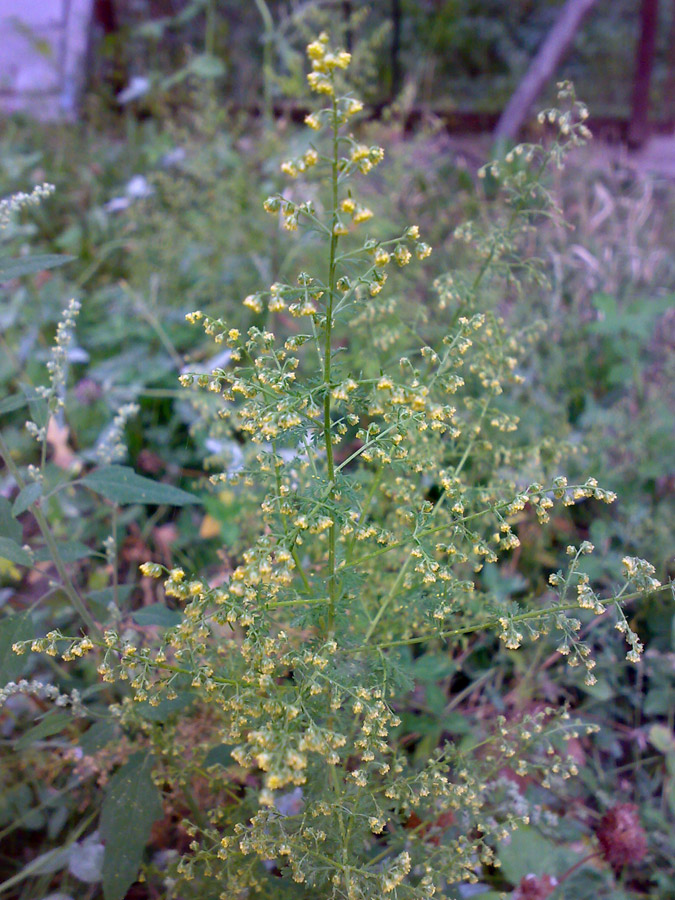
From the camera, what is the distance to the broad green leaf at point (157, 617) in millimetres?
1260

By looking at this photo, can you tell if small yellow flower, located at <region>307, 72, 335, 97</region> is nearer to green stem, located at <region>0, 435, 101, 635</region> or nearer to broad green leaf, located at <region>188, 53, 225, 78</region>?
green stem, located at <region>0, 435, 101, 635</region>

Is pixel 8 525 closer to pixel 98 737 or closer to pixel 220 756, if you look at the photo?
pixel 98 737

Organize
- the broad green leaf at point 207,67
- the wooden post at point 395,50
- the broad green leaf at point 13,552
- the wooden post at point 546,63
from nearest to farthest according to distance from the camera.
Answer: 1. the broad green leaf at point 13,552
2. the broad green leaf at point 207,67
3. the wooden post at point 546,63
4. the wooden post at point 395,50

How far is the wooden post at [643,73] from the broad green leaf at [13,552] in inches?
186

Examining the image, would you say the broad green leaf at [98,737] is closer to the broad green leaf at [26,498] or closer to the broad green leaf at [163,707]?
the broad green leaf at [163,707]

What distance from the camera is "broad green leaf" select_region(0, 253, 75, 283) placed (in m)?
1.20

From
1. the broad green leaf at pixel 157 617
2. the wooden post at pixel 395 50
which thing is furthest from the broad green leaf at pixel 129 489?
the wooden post at pixel 395 50

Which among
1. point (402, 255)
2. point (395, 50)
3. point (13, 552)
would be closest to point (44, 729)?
point (13, 552)

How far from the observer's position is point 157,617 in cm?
127

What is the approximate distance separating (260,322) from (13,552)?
5.70 feet

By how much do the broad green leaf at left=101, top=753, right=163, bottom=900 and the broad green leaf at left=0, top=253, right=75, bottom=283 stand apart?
933 millimetres

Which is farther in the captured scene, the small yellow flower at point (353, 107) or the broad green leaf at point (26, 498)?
the broad green leaf at point (26, 498)

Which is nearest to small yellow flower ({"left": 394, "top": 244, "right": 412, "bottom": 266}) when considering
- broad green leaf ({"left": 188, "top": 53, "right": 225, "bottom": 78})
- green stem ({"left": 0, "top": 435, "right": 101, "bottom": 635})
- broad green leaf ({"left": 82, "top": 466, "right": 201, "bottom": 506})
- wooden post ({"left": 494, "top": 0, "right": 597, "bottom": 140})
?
broad green leaf ({"left": 82, "top": 466, "right": 201, "bottom": 506})

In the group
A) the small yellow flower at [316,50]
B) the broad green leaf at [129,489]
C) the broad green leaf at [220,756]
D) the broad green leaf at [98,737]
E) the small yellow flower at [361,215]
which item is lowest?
the broad green leaf at [220,756]
